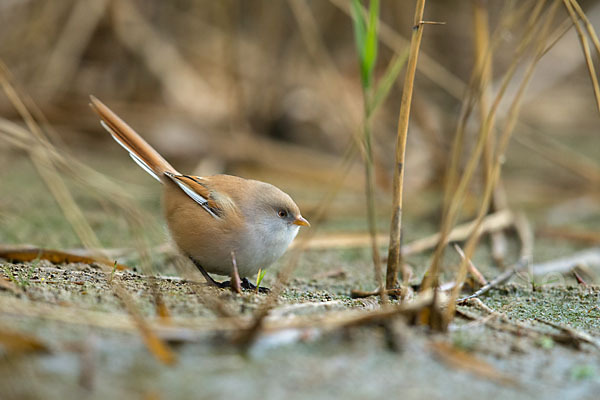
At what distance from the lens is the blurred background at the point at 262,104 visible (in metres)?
4.60

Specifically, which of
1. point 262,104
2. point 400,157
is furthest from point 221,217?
point 262,104

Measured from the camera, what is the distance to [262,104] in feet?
18.7

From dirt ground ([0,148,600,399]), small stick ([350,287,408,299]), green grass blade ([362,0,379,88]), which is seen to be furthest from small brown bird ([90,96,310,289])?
green grass blade ([362,0,379,88])

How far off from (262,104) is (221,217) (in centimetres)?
318

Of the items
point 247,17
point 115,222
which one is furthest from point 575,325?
point 247,17

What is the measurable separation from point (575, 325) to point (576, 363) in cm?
41

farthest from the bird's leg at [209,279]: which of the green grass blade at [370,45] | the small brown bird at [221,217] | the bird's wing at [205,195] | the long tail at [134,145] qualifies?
the green grass blade at [370,45]

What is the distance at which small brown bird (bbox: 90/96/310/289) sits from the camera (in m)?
2.60

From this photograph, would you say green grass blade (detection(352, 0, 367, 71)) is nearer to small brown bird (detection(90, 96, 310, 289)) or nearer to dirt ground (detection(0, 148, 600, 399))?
dirt ground (detection(0, 148, 600, 399))

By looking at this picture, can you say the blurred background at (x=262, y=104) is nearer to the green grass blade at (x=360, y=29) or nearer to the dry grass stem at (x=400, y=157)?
the dry grass stem at (x=400, y=157)

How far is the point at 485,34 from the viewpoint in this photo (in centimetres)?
341

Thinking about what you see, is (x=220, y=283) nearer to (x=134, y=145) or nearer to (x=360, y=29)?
(x=134, y=145)

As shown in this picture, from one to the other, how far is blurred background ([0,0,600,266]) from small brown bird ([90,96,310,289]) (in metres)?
1.01

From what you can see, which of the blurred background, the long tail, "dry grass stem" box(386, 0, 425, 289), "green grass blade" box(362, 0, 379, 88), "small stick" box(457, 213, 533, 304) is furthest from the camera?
the blurred background
